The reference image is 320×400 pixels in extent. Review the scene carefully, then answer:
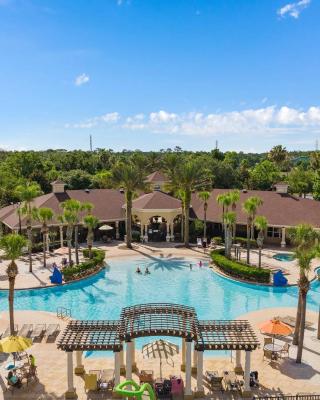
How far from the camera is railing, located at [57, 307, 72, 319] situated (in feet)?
93.2

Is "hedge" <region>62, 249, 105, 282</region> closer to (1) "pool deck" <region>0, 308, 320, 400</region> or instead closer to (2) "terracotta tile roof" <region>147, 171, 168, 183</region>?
(1) "pool deck" <region>0, 308, 320, 400</region>

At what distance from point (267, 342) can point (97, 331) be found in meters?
10.1

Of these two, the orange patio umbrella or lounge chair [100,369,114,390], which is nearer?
lounge chair [100,369,114,390]

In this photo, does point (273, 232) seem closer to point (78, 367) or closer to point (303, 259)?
point (303, 259)

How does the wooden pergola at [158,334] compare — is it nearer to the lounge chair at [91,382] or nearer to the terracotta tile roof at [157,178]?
the lounge chair at [91,382]

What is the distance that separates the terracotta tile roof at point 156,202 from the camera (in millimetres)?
52125

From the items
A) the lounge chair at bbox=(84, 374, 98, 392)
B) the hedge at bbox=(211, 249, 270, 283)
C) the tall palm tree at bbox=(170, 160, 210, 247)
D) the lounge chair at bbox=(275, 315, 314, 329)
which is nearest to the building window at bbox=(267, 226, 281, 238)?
the tall palm tree at bbox=(170, 160, 210, 247)

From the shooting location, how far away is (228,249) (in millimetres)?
41781

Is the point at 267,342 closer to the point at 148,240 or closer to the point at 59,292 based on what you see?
the point at 59,292

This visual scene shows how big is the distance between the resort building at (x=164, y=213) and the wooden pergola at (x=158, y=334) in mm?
29708

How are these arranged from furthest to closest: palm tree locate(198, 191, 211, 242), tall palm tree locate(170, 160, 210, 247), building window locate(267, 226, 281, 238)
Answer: building window locate(267, 226, 281, 238), palm tree locate(198, 191, 211, 242), tall palm tree locate(170, 160, 210, 247)

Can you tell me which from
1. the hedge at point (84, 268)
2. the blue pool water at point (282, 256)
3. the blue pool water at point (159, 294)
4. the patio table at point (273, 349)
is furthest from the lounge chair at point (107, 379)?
the blue pool water at point (282, 256)

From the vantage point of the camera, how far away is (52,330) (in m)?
24.8

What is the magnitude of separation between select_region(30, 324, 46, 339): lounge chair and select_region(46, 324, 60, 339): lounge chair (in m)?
0.31
